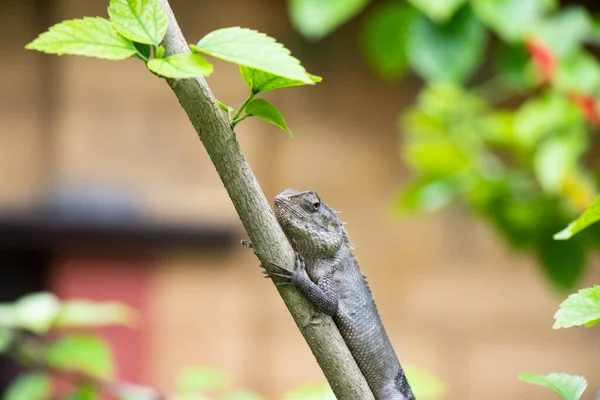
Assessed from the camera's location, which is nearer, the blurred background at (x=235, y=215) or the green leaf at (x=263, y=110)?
the green leaf at (x=263, y=110)

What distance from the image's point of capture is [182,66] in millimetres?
991

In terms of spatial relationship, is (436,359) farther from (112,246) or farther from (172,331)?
(112,246)

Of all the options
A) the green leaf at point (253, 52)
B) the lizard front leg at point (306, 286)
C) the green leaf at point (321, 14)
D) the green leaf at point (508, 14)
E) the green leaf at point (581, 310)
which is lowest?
the green leaf at point (581, 310)

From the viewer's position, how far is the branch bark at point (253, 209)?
1166mm

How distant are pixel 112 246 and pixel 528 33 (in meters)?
2.58

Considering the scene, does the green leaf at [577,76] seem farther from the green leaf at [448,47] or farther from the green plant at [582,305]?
the green plant at [582,305]

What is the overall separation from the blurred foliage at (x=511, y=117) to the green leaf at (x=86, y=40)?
1.53 m

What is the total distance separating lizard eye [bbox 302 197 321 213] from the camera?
7.72ft

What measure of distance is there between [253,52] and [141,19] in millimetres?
177

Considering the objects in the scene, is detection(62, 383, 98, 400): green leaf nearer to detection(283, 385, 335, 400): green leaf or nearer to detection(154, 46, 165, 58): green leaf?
detection(283, 385, 335, 400): green leaf

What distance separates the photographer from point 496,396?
4.95m

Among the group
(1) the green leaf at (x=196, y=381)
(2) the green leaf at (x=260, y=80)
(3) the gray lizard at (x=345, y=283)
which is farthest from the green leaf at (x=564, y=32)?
(2) the green leaf at (x=260, y=80)

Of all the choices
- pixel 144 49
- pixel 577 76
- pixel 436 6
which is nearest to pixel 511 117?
pixel 577 76

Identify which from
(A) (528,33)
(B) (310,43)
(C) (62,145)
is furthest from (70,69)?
(A) (528,33)
